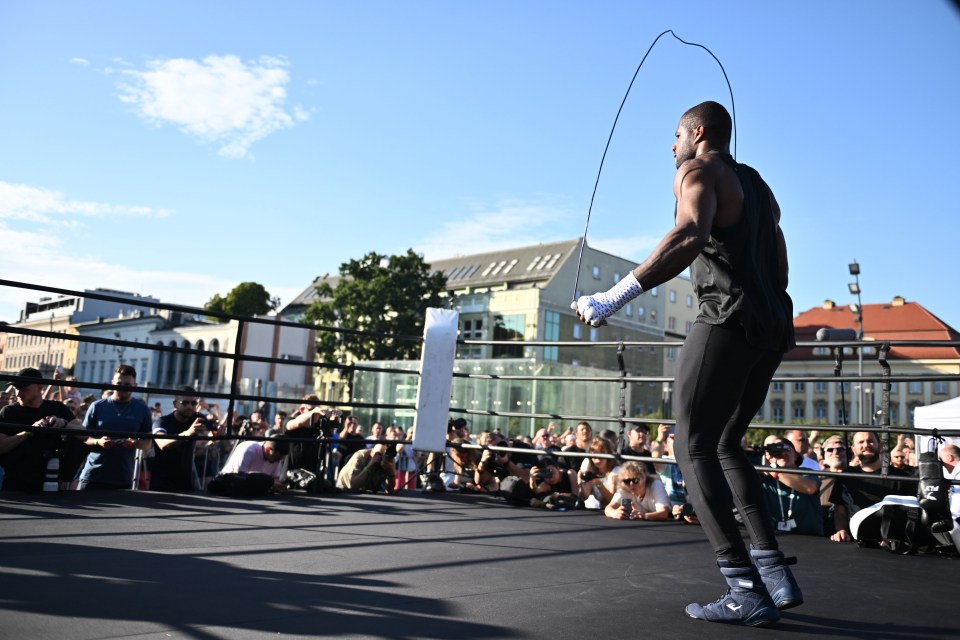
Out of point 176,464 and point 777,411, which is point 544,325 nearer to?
point 777,411

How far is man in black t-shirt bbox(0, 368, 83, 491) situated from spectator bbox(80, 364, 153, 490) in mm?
253

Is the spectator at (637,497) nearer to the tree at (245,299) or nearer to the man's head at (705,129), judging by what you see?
the man's head at (705,129)

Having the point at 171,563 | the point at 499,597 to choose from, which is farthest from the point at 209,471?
the point at 499,597

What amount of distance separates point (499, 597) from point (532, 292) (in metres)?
53.9

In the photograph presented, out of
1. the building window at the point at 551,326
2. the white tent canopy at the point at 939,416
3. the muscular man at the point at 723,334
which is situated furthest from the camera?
the building window at the point at 551,326

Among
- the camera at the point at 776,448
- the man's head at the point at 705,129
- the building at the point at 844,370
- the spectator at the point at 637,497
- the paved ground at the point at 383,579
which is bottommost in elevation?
the paved ground at the point at 383,579

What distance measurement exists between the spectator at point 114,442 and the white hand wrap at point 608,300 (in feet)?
12.1

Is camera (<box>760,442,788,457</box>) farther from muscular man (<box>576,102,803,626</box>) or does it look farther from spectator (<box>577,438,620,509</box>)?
muscular man (<box>576,102,803,626</box>)

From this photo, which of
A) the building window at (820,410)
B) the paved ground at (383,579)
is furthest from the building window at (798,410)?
the paved ground at (383,579)

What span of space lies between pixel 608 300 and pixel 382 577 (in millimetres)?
1173

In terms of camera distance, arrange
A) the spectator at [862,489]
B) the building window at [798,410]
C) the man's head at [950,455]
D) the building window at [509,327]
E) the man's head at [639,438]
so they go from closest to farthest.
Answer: the spectator at [862,489], the man's head at [950,455], the man's head at [639,438], the building window at [509,327], the building window at [798,410]

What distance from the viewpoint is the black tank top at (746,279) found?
2.48 metres

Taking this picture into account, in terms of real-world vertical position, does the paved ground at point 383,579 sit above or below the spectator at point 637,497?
below

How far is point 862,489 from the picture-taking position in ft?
16.6
